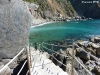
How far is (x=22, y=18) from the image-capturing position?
5.51 m

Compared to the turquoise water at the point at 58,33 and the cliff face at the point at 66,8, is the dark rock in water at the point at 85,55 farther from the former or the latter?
the cliff face at the point at 66,8

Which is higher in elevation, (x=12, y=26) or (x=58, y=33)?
(x=12, y=26)

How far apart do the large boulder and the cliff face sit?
66950 millimetres

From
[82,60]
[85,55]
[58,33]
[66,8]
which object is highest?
[66,8]

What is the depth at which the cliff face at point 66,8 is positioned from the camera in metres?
76.5

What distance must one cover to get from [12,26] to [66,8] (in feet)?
292

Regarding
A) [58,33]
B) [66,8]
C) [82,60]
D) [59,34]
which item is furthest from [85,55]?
[66,8]

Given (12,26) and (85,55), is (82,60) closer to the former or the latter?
(85,55)

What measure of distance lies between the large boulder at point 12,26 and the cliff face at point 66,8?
6695cm

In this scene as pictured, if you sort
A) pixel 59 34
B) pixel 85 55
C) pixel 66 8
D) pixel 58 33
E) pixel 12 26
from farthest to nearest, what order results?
pixel 66 8
pixel 58 33
pixel 59 34
pixel 85 55
pixel 12 26

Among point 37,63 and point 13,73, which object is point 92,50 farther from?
point 13,73

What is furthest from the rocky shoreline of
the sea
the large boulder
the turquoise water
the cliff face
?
the cliff face

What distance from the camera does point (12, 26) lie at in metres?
5.26

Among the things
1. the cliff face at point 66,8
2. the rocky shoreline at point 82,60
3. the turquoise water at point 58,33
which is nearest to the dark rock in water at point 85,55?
the rocky shoreline at point 82,60
